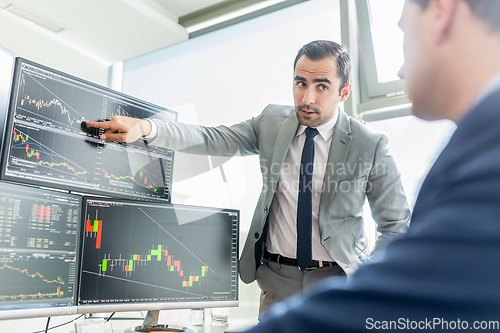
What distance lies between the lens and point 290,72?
2.57 m

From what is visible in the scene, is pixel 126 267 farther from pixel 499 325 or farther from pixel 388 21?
pixel 388 21

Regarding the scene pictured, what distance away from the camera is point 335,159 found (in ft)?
5.31

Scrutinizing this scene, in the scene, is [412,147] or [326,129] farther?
[412,147]

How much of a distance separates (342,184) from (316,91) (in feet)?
1.33

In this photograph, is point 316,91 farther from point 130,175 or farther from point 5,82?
point 5,82

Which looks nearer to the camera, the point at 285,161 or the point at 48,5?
the point at 285,161

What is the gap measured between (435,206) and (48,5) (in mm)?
2924

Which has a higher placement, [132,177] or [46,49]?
[46,49]

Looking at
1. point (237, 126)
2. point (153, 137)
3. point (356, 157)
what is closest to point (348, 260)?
point (356, 157)

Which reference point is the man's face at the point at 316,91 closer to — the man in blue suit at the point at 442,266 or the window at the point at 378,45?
the window at the point at 378,45

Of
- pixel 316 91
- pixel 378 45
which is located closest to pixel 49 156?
pixel 316 91

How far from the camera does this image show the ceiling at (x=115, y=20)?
2.62 metres

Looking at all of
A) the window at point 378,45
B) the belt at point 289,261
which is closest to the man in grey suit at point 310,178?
the belt at point 289,261

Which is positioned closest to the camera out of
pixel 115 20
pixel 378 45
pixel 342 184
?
pixel 342 184
